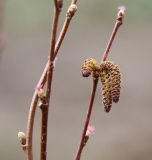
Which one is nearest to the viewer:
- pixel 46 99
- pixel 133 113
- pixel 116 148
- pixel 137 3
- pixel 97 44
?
pixel 46 99

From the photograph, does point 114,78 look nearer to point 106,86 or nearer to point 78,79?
point 106,86

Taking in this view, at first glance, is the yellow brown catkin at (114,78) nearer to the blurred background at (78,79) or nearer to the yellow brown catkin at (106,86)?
the yellow brown catkin at (106,86)

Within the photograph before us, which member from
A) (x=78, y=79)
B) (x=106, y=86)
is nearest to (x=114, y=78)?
(x=106, y=86)

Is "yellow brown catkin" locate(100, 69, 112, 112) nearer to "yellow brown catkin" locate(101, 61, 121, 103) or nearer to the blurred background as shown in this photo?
"yellow brown catkin" locate(101, 61, 121, 103)

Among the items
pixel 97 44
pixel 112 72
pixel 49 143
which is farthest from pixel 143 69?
pixel 112 72

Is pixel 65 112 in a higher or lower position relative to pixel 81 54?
lower

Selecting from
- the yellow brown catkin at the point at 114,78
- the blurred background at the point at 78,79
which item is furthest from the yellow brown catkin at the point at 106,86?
the blurred background at the point at 78,79

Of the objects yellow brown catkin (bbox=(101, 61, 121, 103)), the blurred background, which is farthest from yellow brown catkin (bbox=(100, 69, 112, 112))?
the blurred background

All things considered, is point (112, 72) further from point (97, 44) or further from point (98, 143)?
point (97, 44)
